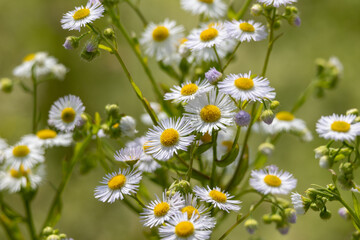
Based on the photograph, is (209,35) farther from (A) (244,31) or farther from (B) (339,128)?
(B) (339,128)

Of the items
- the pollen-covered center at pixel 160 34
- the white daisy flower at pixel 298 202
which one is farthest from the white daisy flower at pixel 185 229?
the pollen-covered center at pixel 160 34

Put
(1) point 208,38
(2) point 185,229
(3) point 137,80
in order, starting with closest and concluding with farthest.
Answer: (2) point 185,229 → (1) point 208,38 → (3) point 137,80

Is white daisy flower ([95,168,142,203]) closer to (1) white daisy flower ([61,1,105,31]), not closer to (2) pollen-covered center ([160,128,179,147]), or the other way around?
(2) pollen-covered center ([160,128,179,147])

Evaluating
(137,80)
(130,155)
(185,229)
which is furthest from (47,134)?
(137,80)

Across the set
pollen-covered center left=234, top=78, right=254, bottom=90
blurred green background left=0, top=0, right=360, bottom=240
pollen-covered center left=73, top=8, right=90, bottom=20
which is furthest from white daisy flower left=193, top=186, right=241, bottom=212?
blurred green background left=0, top=0, right=360, bottom=240

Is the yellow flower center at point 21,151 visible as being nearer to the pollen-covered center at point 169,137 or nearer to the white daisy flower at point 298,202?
the pollen-covered center at point 169,137

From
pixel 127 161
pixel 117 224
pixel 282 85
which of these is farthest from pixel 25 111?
pixel 127 161

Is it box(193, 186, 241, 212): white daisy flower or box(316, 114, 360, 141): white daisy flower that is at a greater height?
box(316, 114, 360, 141): white daisy flower
